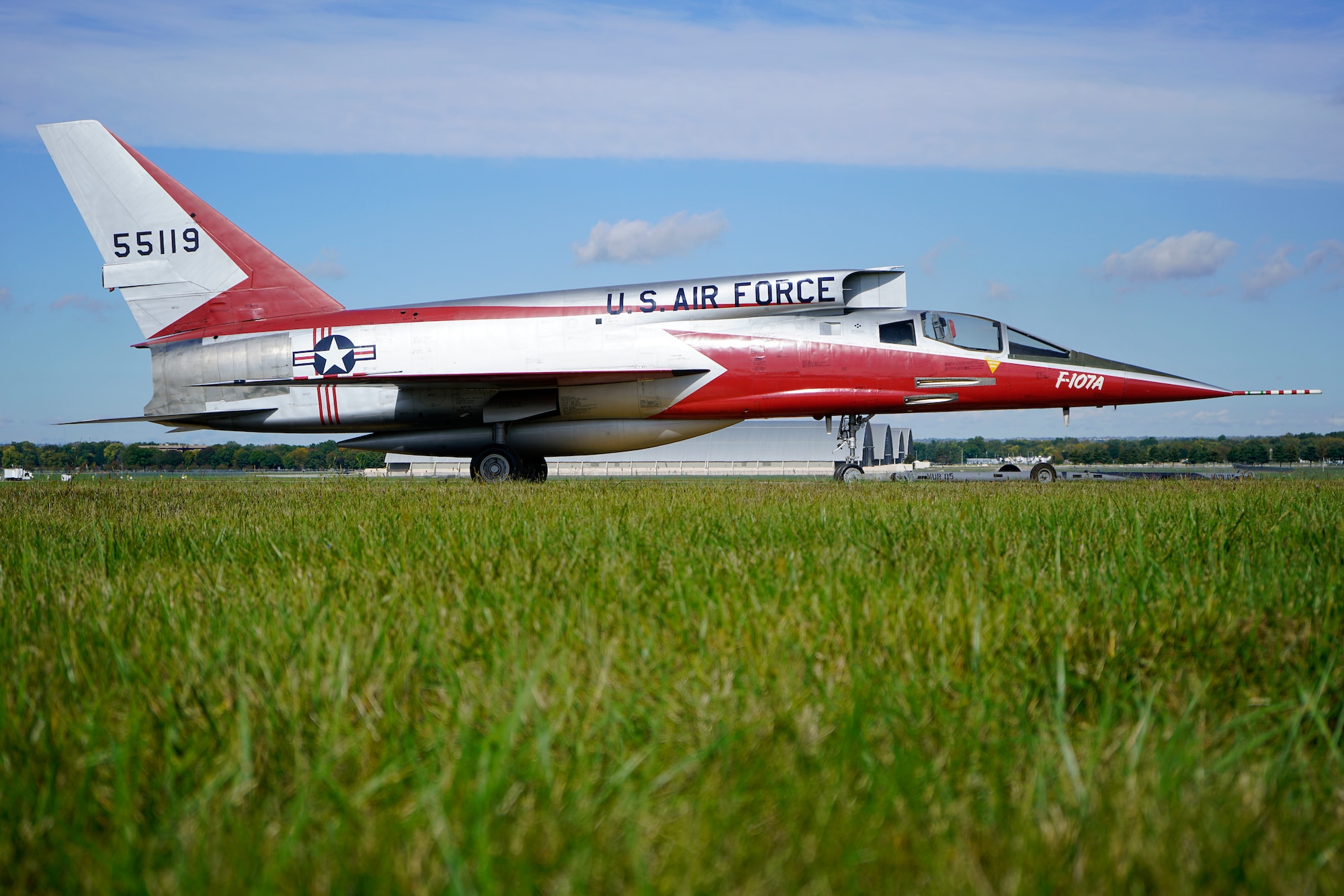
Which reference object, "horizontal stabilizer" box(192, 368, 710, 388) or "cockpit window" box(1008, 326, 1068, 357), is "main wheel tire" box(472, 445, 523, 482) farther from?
"cockpit window" box(1008, 326, 1068, 357)

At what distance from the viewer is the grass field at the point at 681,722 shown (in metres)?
0.95

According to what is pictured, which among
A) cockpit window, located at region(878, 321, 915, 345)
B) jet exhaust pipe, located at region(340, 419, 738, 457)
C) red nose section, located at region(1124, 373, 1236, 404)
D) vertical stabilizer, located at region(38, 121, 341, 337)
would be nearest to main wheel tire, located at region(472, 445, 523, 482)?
jet exhaust pipe, located at region(340, 419, 738, 457)

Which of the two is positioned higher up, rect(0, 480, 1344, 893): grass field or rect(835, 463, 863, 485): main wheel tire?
rect(835, 463, 863, 485): main wheel tire

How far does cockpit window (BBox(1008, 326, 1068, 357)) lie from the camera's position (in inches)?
480

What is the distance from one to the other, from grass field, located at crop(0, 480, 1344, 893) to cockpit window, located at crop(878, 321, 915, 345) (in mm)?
9222

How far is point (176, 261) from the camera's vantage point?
13.7 meters

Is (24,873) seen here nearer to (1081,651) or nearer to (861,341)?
(1081,651)

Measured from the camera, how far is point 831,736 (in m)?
1.32

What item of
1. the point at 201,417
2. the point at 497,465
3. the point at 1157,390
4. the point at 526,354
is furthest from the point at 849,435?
the point at 201,417

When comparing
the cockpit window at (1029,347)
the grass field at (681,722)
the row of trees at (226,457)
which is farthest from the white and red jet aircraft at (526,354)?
the row of trees at (226,457)

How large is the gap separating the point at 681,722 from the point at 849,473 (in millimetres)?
11886

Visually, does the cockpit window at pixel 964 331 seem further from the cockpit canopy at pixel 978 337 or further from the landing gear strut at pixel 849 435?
the landing gear strut at pixel 849 435

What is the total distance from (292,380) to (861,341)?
818 centimetres

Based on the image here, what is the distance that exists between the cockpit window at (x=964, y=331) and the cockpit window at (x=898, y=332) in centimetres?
20
